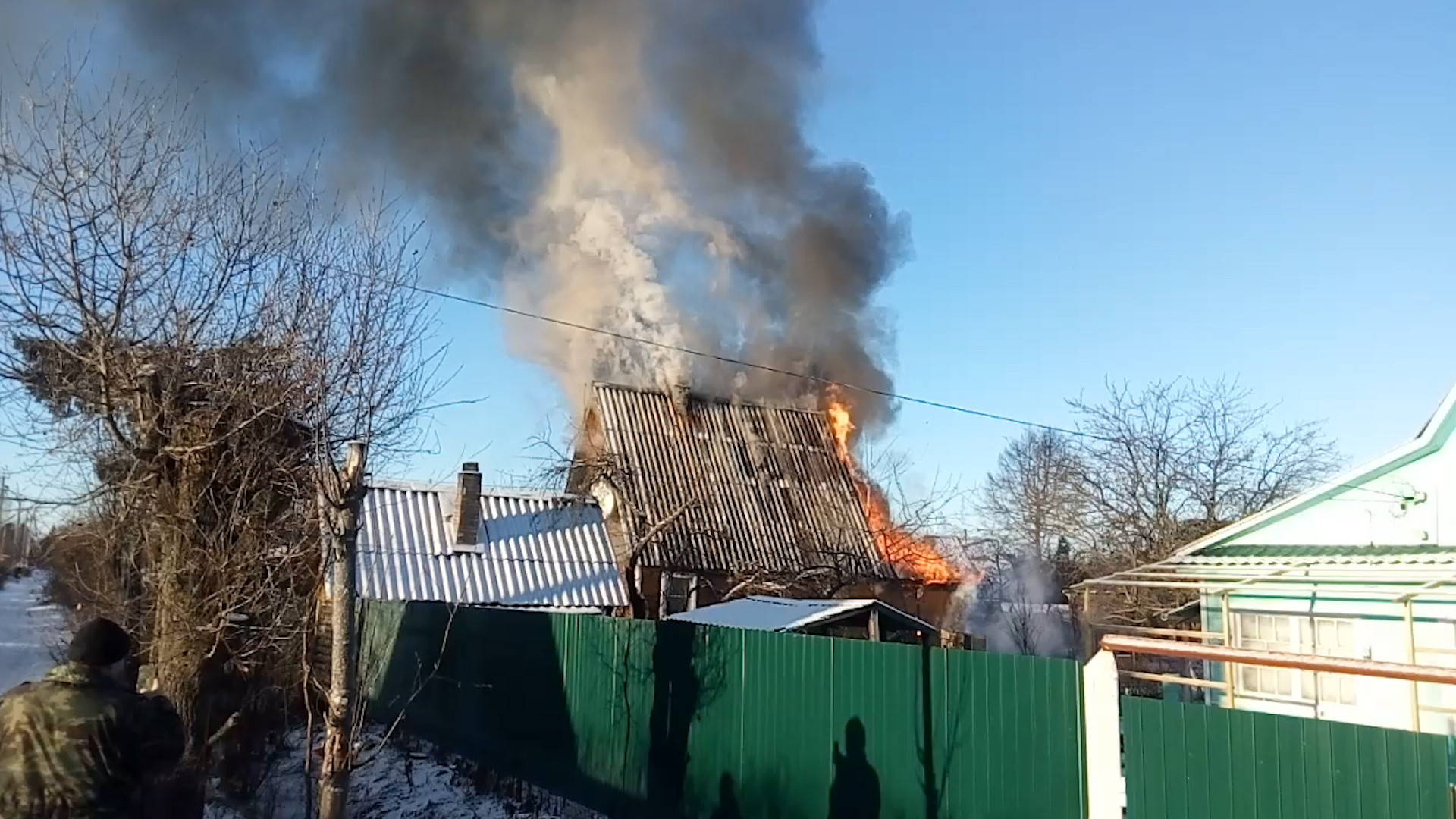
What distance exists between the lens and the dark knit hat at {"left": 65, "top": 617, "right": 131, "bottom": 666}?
4.37 metres

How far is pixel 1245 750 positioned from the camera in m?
5.02

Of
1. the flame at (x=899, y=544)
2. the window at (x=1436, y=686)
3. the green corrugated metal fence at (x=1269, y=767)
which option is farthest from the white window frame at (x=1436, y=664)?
the flame at (x=899, y=544)

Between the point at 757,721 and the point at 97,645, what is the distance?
5.16m

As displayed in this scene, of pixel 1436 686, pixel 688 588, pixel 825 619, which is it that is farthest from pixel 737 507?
pixel 1436 686

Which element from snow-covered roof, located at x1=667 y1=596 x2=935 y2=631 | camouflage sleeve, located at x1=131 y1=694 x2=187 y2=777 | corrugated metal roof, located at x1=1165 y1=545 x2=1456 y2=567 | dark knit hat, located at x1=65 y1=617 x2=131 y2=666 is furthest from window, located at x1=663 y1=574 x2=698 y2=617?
dark knit hat, located at x1=65 y1=617 x2=131 y2=666

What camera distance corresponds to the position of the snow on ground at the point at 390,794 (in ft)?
31.7

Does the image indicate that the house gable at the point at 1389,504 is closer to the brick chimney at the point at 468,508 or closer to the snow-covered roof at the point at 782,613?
the snow-covered roof at the point at 782,613

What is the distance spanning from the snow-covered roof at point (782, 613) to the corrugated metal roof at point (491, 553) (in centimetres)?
647

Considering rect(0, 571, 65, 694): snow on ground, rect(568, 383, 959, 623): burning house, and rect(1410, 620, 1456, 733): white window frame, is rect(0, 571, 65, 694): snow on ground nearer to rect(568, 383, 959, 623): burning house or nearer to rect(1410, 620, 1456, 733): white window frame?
rect(568, 383, 959, 623): burning house

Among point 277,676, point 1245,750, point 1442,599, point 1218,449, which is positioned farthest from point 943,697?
point 1218,449

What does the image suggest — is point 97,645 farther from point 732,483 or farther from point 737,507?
point 732,483

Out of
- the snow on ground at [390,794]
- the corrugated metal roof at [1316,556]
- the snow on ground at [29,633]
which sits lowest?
the snow on ground at [390,794]

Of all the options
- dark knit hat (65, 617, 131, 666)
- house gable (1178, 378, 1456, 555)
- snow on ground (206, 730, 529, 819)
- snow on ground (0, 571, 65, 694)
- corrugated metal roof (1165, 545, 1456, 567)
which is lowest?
snow on ground (206, 730, 529, 819)

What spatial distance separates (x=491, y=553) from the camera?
19.5m
